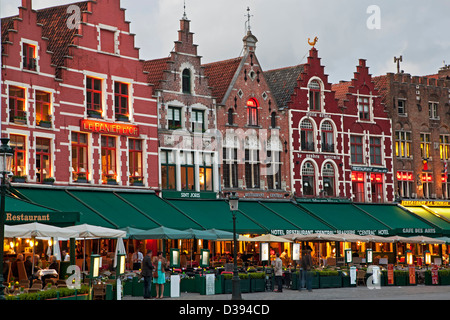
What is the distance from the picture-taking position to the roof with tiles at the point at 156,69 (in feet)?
169

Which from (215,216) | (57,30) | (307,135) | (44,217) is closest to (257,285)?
(44,217)

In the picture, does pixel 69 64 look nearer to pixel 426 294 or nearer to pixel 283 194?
pixel 283 194

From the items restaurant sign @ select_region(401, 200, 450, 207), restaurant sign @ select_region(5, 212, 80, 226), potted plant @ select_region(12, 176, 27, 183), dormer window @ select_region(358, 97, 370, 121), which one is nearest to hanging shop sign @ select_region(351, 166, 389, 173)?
restaurant sign @ select_region(401, 200, 450, 207)

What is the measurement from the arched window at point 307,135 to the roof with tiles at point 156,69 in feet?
34.4

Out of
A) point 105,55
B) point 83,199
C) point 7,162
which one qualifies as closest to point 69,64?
point 105,55

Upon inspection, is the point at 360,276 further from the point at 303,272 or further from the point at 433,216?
the point at 433,216

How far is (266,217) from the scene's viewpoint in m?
52.1

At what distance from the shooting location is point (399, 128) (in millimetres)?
64625

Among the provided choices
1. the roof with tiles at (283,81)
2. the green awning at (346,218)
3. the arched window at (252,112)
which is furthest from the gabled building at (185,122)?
the green awning at (346,218)

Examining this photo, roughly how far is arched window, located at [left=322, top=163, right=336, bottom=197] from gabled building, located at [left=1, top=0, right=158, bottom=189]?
13.7m

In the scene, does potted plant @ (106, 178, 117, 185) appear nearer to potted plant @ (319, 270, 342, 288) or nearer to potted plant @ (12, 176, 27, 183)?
potted plant @ (12, 176, 27, 183)

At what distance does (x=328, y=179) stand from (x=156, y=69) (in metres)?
14.1

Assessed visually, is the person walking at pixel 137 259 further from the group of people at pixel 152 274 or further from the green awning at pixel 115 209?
the group of people at pixel 152 274
